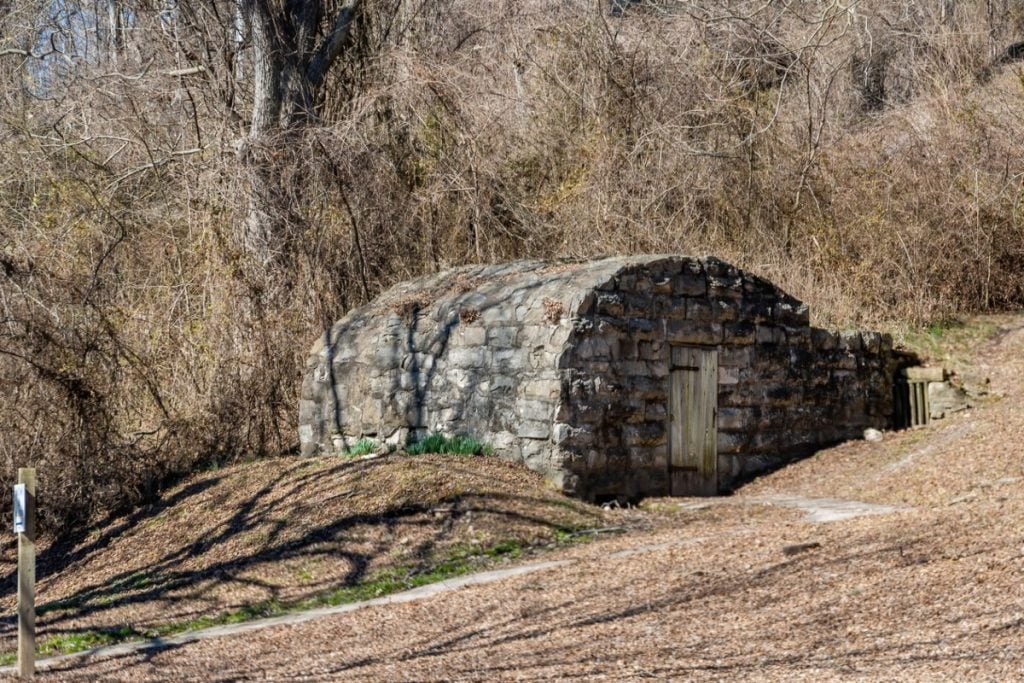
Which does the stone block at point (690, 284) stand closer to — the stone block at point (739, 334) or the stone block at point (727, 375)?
the stone block at point (739, 334)

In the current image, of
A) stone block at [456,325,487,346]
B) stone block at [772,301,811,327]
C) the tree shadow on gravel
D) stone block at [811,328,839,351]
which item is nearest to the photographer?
the tree shadow on gravel

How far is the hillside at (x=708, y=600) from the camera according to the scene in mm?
6941

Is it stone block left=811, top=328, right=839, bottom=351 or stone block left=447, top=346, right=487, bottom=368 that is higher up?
stone block left=811, top=328, right=839, bottom=351

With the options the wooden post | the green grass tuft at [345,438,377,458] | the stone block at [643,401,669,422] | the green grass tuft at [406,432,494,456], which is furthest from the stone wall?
the wooden post

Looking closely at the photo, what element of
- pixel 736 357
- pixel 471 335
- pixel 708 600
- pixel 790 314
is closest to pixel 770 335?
pixel 790 314

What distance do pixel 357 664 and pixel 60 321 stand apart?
804 cm

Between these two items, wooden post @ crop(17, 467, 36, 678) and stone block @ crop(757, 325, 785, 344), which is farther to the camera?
stone block @ crop(757, 325, 785, 344)

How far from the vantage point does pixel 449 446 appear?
524 inches

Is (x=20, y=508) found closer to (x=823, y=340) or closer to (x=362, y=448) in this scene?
(x=362, y=448)

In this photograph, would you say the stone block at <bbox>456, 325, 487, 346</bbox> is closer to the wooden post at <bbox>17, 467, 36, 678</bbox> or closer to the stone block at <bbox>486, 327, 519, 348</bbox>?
the stone block at <bbox>486, 327, 519, 348</bbox>

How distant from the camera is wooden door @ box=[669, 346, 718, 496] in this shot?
1319cm

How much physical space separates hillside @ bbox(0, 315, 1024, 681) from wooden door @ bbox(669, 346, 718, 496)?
53 centimetres

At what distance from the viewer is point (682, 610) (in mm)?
8195

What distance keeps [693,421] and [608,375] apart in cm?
124
